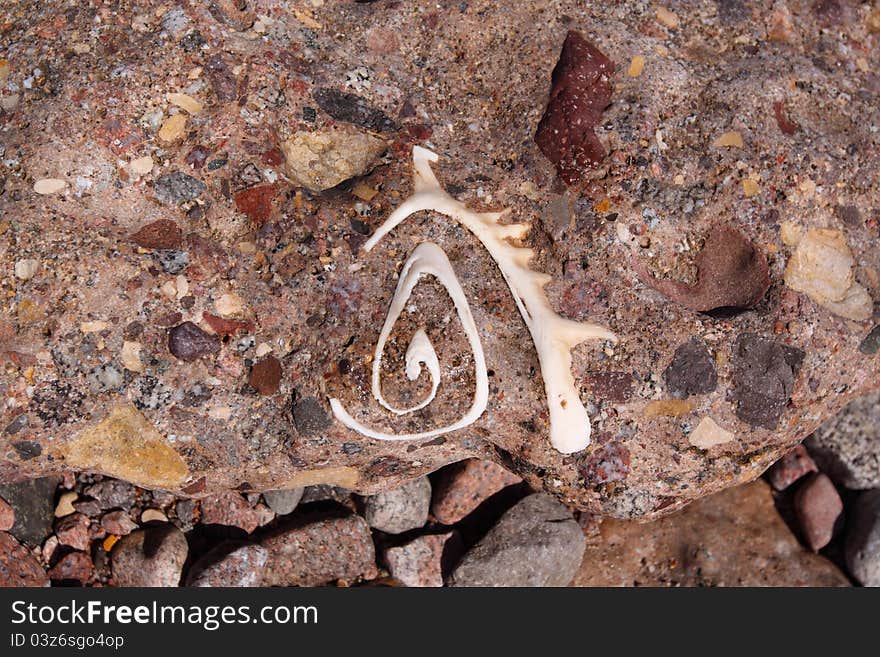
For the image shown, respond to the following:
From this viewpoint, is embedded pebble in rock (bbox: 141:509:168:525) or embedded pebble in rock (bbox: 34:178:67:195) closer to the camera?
embedded pebble in rock (bbox: 34:178:67:195)

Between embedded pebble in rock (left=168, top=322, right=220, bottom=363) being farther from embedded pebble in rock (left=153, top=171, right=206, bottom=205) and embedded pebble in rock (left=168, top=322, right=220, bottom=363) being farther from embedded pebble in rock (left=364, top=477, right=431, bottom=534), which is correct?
embedded pebble in rock (left=364, top=477, right=431, bottom=534)

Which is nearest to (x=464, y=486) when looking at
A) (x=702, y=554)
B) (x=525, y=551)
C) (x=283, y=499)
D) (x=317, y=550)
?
(x=525, y=551)

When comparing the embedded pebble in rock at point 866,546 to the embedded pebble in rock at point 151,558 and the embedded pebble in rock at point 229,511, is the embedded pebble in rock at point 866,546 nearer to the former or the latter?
the embedded pebble in rock at point 229,511

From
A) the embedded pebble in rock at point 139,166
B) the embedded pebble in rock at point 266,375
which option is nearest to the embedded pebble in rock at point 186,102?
the embedded pebble in rock at point 139,166

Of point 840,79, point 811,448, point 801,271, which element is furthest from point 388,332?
point 811,448

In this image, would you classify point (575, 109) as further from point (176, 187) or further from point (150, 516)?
point (150, 516)

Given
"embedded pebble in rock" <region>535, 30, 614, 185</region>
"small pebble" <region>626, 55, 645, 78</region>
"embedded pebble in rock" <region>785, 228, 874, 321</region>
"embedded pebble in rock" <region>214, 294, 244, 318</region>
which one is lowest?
"embedded pebble in rock" <region>214, 294, 244, 318</region>

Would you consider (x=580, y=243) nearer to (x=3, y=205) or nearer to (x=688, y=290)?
(x=688, y=290)

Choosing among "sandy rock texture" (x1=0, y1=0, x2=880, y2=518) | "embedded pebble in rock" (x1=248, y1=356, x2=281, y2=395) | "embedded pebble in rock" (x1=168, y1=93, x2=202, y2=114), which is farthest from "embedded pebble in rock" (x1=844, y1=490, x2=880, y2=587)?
"embedded pebble in rock" (x1=168, y1=93, x2=202, y2=114)
